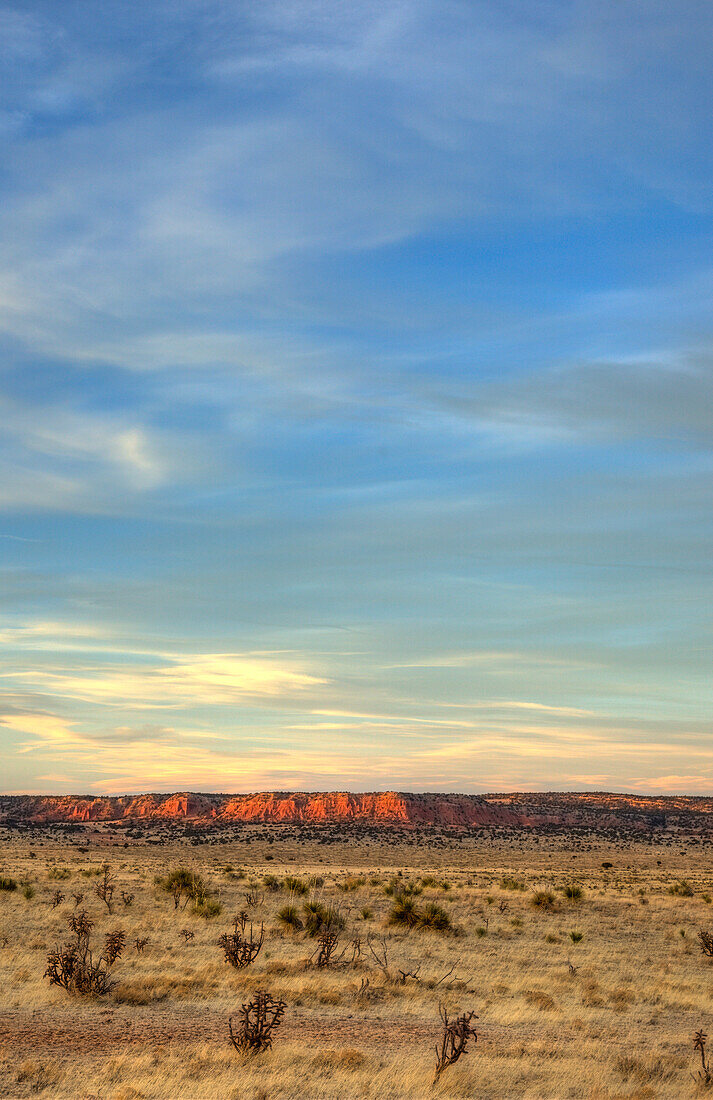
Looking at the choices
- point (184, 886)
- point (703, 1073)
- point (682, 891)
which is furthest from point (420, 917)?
point (682, 891)

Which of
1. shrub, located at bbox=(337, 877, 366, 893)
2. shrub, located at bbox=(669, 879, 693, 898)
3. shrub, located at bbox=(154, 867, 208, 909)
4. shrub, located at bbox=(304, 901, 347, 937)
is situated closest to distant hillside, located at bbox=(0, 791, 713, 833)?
shrub, located at bbox=(669, 879, 693, 898)

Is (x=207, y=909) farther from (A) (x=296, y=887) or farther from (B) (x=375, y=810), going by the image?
(B) (x=375, y=810)

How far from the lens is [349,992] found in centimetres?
1738

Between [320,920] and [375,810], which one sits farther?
[375,810]

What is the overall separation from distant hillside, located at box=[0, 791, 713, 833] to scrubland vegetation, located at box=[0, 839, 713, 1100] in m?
96.2

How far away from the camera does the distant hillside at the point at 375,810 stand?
130000 mm

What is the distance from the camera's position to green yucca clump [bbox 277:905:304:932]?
25109 mm

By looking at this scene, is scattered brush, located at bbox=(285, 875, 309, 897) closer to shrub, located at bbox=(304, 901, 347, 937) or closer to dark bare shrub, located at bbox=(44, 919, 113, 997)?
shrub, located at bbox=(304, 901, 347, 937)

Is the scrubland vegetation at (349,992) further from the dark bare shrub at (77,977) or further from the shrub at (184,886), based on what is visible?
the shrub at (184,886)

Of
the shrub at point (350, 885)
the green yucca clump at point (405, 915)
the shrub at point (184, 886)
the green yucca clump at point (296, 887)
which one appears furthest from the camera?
the shrub at point (350, 885)

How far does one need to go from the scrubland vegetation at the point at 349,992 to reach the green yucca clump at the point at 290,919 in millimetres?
65

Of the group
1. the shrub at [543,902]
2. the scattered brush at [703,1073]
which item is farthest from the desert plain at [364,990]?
the shrub at [543,902]

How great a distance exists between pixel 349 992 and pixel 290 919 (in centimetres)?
847

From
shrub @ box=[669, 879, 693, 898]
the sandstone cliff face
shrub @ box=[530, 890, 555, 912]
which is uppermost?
shrub @ box=[530, 890, 555, 912]
